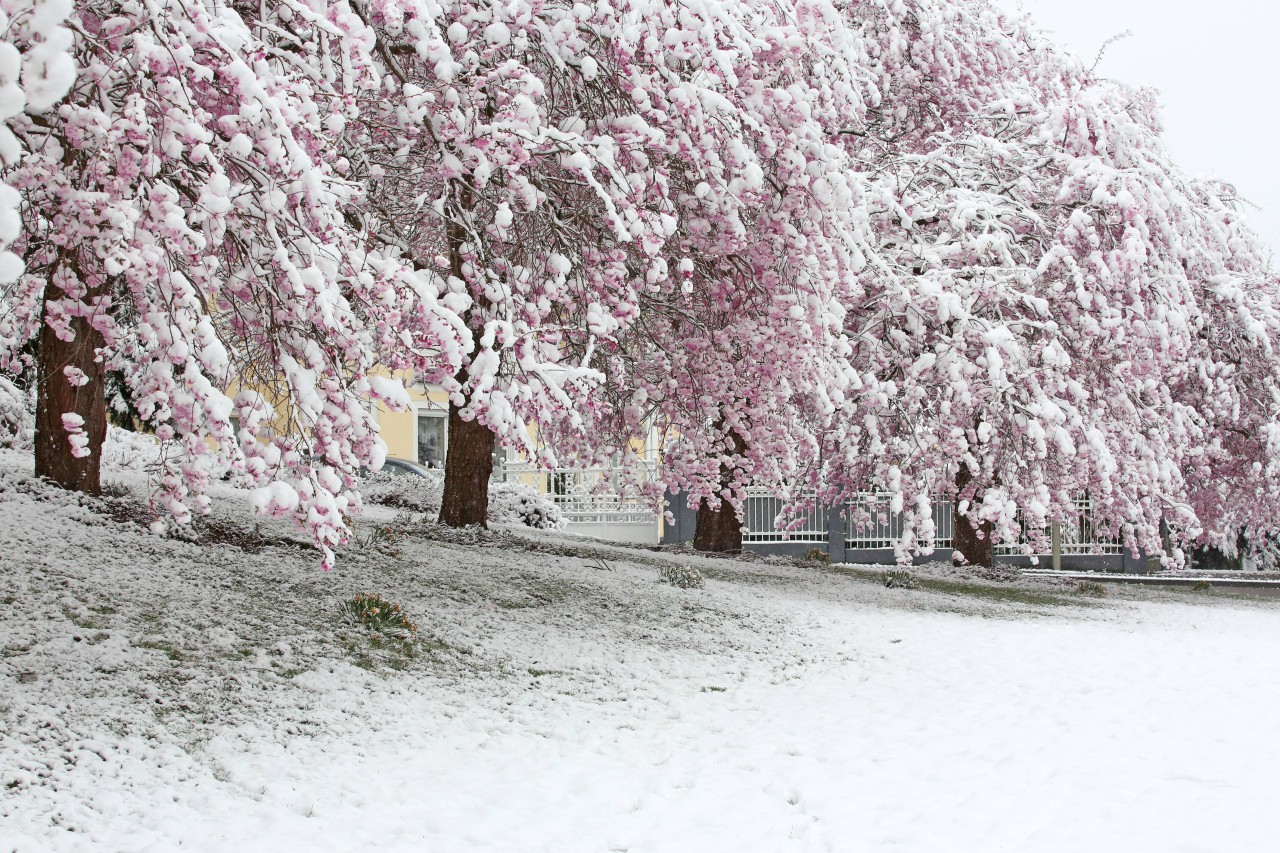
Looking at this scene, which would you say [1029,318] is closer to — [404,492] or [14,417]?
[404,492]

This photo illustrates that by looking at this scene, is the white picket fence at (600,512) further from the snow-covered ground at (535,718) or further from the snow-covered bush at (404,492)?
the snow-covered ground at (535,718)

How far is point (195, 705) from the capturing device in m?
5.10

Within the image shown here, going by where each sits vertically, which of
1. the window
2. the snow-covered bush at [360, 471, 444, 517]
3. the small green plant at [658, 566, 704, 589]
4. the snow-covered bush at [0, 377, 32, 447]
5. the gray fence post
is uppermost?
the window

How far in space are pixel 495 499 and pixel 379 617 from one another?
10.2 metres

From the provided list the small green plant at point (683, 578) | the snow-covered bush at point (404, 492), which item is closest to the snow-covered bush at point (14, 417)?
the snow-covered bush at point (404, 492)

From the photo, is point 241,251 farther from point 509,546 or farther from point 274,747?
point 509,546

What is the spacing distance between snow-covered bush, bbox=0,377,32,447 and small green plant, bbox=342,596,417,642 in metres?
7.34

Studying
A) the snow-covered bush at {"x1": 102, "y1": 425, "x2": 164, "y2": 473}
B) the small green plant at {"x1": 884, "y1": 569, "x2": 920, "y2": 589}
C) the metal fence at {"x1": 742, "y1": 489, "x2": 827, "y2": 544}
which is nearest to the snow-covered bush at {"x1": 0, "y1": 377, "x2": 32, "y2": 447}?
the snow-covered bush at {"x1": 102, "y1": 425, "x2": 164, "y2": 473}

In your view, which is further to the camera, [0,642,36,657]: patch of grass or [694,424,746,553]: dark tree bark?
[694,424,746,553]: dark tree bark

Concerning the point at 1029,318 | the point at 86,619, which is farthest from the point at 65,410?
the point at 1029,318

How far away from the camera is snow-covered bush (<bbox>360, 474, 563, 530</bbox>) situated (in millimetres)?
15938

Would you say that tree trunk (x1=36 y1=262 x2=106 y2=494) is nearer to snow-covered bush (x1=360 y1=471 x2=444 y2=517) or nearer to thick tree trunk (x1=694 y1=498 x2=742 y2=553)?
snow-covered bush (x1=360 y1=471 x2=444 y2=517)

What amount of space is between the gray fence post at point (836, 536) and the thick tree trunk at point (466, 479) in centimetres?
982

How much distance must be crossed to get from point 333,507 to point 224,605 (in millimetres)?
3247
